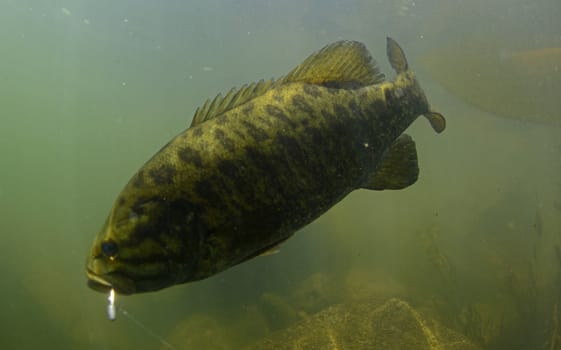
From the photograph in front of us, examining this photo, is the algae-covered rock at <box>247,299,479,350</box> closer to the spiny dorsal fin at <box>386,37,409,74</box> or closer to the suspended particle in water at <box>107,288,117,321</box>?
the spiny dorsal fin at <box>386,37,409,74</box>

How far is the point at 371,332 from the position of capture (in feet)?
21.1

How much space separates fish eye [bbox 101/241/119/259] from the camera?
1.57 meters

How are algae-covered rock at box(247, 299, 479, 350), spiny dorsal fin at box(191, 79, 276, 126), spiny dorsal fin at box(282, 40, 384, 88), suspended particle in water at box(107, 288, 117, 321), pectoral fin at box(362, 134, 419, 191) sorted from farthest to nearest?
1. algae-covered rock at box(247, 299, 479, 350)
2. pectoral fin at box(362, 134, 419, 191)
3. spiny dorsal fin at box(282, 40, 384, 88)
4. spiny dorsal fin at box(191, 79, 276, 126)
5. suspended particle in water at box(107, 288, 117, 321)

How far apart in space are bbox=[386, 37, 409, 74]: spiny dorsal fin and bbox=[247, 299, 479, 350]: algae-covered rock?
4.58 meters

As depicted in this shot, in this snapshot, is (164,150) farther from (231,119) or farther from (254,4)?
(254,4)

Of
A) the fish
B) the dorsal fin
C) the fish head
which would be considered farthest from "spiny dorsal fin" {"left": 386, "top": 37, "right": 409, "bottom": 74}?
the fish head

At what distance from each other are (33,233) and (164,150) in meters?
24.3

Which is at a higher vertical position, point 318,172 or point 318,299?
point 318,172

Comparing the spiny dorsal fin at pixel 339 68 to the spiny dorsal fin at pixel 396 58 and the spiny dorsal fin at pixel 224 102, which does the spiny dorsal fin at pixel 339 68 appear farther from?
the spiny dorsal fin at pixel 396 58

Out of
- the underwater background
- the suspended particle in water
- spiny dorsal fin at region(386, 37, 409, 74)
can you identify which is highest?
spiny dorsal fin at region(386, 37, 409, 74)

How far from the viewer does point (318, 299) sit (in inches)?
404

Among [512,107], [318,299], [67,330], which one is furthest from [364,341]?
[512,107]

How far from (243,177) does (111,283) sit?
2.27 feet

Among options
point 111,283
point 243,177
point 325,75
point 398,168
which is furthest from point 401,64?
point 111,283
